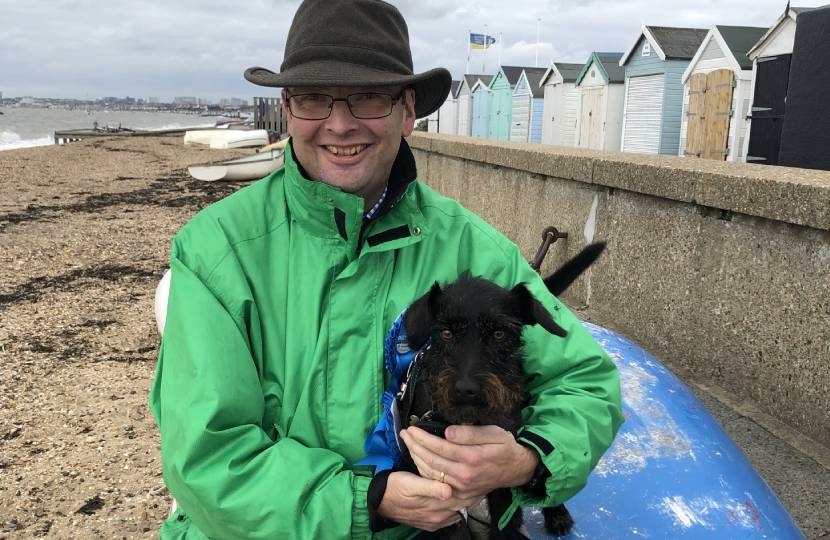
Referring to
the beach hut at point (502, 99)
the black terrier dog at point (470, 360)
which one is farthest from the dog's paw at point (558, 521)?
the beach hut at point (502, 99)

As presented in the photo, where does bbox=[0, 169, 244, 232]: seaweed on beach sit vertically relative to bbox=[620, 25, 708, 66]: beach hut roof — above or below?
below

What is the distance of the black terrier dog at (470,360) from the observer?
5.51 ft

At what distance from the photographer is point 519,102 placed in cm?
3108

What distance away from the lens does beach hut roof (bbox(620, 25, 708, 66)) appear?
63.7ft

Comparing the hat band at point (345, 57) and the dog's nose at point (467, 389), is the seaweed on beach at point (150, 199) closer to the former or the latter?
the hat band at point (345, 57)

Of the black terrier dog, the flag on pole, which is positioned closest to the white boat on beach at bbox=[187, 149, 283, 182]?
the black terrier dog

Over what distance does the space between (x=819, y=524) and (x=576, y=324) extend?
177cm

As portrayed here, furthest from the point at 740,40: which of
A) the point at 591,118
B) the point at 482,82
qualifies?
the point at 482,82

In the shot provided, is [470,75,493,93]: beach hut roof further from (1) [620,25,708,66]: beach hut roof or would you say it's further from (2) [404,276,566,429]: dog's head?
(2) [404,276,566,429]: dog's head

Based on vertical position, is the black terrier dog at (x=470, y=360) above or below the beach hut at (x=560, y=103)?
below

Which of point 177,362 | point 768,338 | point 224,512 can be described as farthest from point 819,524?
point 177,362

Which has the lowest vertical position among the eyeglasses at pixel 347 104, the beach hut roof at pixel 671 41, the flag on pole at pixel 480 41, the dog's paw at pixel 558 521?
the dog's paw at pixel 558 521

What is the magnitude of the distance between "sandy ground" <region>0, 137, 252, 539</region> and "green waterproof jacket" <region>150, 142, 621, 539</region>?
6.82 feet

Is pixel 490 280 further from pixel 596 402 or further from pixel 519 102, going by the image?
pixel 519 102
